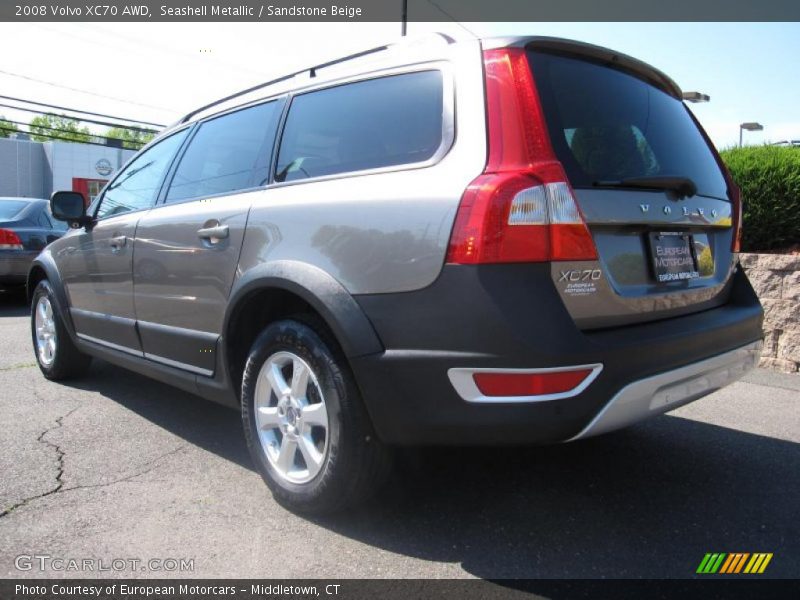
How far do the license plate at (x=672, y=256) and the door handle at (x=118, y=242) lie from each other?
9.65ft

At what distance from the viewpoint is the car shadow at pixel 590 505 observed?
238 cm

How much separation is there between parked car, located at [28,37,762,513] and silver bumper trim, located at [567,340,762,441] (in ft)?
0.03

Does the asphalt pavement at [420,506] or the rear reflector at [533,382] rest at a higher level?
the rear reflector at [533,382]

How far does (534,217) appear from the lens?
82.2 inches

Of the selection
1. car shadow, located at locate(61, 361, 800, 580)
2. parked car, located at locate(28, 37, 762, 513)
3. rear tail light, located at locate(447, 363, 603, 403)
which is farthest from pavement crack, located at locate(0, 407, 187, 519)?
rear tail light, located at locate(447, 363, 603, 403)

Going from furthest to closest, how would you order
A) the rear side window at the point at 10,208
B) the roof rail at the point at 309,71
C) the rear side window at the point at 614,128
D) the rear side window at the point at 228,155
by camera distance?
the rear side window at the point at 10,208 → the rear side window at the point at 228,155 → the roof rail at the point at 309,71 → the rear side window at the point at 614,128

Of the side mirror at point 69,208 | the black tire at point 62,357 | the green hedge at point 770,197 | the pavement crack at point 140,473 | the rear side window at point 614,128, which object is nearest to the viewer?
the rear side window at point 614,128

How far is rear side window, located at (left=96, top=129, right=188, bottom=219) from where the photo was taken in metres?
3.89

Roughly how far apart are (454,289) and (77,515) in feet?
6.16

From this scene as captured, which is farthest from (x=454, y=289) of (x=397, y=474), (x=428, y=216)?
(x=397, y=474)

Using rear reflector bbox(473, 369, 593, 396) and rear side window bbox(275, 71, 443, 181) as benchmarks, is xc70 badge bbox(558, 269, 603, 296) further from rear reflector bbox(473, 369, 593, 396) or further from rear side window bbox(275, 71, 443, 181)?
rear side window bbox(275, 71, 443, 181)

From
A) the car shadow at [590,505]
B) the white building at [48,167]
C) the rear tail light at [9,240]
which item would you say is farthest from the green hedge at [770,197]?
the white building at [48,167]

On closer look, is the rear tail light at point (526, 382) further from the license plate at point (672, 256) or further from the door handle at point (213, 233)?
the door handle at point (213, 233)

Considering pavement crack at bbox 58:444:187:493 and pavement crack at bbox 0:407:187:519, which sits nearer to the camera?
pavement crack at bbox 0:407:187:519
